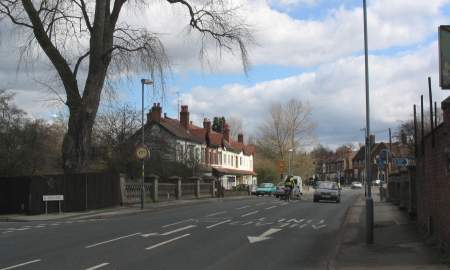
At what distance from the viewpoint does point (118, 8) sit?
33.8 metres

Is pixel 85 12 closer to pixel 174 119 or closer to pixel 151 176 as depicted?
pixel 151 176

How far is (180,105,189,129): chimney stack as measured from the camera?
251ft

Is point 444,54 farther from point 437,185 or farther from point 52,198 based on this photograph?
point 52,198

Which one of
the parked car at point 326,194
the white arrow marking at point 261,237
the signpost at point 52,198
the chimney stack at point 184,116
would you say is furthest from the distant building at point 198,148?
the white arrow marking at point 261,237

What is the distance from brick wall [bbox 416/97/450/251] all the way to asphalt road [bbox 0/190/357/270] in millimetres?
2446

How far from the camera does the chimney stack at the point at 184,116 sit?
76500 millimetres

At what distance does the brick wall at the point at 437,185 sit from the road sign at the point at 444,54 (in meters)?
0.41

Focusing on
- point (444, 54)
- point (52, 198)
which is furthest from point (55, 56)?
point (444, 54)

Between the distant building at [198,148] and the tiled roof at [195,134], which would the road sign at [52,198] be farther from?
the tiled roof at [195,134]

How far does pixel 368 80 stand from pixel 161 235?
733 cm

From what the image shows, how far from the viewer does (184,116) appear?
7712cm

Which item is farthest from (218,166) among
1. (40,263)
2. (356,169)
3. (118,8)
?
(356,169)

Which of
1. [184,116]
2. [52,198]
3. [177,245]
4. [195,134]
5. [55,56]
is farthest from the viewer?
[184,116]

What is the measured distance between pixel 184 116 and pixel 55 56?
4570cm
